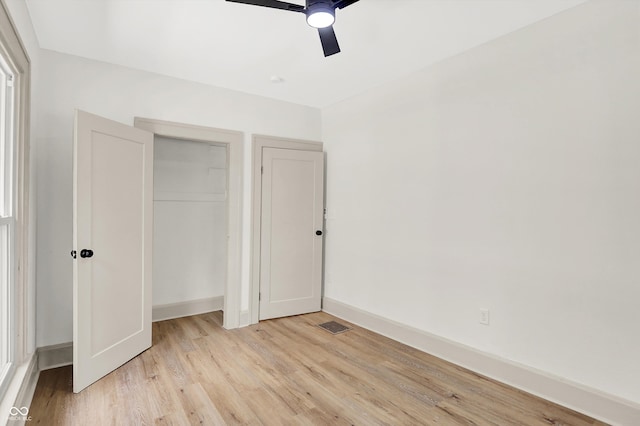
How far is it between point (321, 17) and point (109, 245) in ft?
7.38

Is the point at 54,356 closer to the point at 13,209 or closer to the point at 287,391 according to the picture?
the point at 13,209

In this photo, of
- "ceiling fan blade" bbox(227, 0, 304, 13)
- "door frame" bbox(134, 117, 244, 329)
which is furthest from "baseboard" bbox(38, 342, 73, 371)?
"ceiling fan blade" bbox(227, 0, 304, 13)

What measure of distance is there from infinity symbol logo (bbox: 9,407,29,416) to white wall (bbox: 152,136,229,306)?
1.88 m

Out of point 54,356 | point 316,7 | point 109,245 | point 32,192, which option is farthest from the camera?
point 54,356

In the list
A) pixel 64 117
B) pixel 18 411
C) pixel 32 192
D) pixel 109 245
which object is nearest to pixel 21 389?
pixel 18 411

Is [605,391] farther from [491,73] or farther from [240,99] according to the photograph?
[240,99]

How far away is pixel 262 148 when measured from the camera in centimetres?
389

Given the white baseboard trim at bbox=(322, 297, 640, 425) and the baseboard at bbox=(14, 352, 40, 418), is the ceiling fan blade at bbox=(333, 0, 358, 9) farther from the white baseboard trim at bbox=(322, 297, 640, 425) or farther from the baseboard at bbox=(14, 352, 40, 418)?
the baseboard at bbox=(14, 352, 40, 418)

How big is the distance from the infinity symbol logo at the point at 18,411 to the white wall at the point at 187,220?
6.15 ft

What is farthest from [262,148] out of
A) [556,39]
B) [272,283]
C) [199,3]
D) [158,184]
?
[556,39]

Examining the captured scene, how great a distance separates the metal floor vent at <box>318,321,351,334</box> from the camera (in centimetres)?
361

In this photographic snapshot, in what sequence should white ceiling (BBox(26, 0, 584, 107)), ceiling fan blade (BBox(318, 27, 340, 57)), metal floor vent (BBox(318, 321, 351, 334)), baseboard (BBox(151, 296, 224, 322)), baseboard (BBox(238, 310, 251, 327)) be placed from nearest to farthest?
ceiling fan blade (BBox(318, 27, 340, 57)) < white ceiling (BBox(26, 0, 584, 107)) < metal floor vent (BBox(318, 321, 351, 334)) < baseboard (BBox(238, 310, 251, 327)) < baseboard (BBox(151, 296, 224, 322))

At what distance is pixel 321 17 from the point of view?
1.86m

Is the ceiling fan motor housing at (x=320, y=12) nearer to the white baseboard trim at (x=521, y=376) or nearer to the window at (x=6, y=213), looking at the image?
the window at (x=6, y=213)
